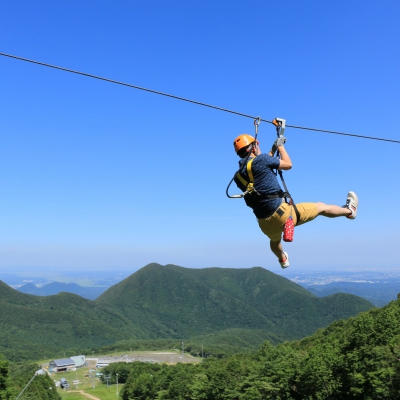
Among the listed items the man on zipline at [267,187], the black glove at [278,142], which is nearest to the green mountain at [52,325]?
the man on zipline at [267,187]

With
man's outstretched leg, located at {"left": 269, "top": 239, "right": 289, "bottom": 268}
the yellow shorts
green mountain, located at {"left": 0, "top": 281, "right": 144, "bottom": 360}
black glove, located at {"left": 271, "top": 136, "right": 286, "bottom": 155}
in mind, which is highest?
black glove, located at {"left": 271, "top": 136, "right": 286, "bottom": 155}

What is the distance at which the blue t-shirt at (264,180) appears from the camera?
623 cm

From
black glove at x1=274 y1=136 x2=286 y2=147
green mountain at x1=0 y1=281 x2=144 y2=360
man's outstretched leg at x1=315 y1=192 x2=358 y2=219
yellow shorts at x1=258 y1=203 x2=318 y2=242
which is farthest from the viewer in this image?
green mountain at x1=0 y1=281 x2=144 y2=360

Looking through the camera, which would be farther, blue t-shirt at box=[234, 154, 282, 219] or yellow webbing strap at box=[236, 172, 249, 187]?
yellow webbing strap at box=[236, 172, 249, 187]

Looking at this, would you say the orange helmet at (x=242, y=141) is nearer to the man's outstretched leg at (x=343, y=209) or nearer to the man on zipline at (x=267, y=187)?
the man on zipline at (x=267, y=187)

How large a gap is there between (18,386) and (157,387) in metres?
21.6

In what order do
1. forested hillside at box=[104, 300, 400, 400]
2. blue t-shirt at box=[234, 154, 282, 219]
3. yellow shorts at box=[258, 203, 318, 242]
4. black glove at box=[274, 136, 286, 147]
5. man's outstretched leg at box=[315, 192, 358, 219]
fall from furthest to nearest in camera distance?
forested hillside at box=[104, 300, 400, 400] < man's outstretched leg at box=[315, 192, 358, 219] < black glove at box=[274, 136, 286, 147] < yellow shorts at box=[258, 203, 318, 242] < blue t-shirt at box=[234, 154, 282, 219]

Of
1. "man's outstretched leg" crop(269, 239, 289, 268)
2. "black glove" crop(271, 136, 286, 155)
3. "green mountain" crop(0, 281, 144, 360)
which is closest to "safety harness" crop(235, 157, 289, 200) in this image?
"black glove" crop(271, 136, 286, 155)

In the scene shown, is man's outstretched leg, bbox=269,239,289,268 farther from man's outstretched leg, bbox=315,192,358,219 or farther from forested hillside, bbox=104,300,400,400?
forested hillside, bbox=104,300,400,400

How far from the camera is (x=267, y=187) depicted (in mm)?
6293

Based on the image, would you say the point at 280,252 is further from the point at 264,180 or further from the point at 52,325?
the point at 52,325

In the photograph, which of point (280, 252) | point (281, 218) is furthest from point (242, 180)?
point (280, 252)

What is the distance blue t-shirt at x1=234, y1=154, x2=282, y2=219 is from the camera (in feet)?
20.4

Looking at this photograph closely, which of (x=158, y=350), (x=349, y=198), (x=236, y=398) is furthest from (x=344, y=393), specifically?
(x=158, y=350)
